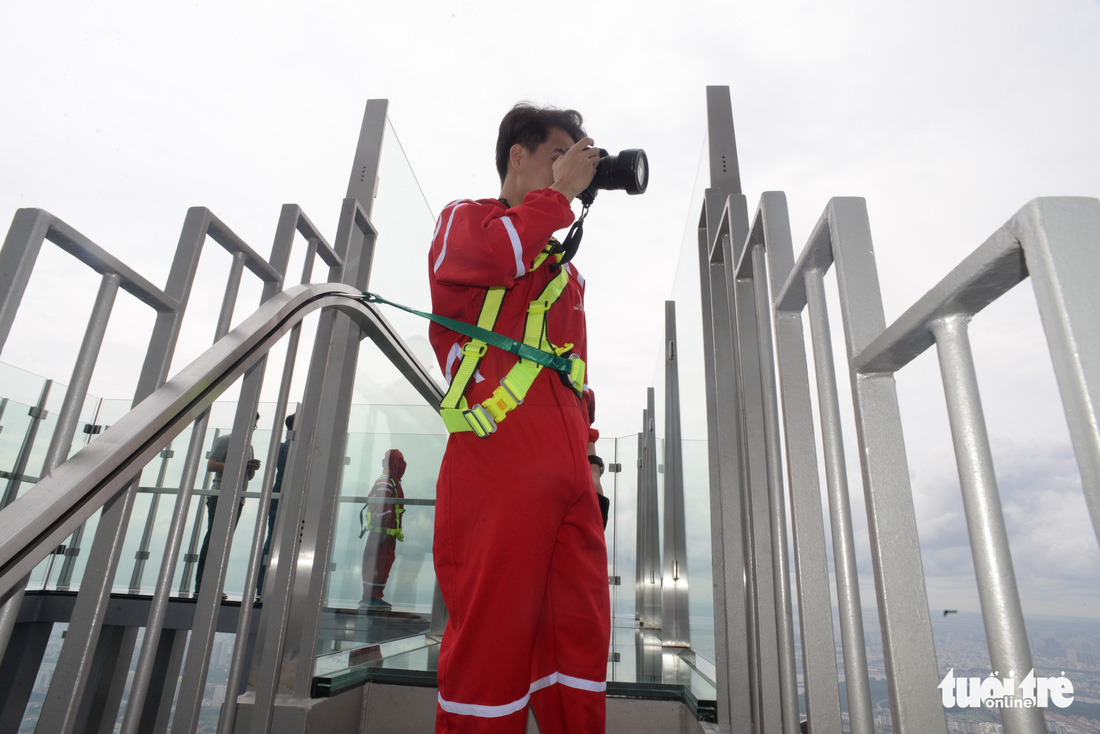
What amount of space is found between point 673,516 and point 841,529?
219 centimetres

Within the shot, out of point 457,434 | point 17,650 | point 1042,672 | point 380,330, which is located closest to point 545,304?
point 457,434

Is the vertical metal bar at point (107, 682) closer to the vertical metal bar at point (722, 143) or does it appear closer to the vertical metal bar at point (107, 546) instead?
the vertical metal bar at point (107, 546)

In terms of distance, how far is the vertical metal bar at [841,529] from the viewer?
1.89 feet

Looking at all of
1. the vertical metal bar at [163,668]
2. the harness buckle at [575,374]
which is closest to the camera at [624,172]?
the harness buckle at [575,374]

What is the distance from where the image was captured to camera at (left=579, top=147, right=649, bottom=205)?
1.18 m

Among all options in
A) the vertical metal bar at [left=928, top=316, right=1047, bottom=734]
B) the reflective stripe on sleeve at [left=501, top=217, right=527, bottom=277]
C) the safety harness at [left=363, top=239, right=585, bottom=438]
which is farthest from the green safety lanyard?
the vertical metal bar at [left=928, top=316, right=1047, bottom=734]

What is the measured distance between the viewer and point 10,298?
719 mm

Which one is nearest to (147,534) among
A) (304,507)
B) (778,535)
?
(304,507)

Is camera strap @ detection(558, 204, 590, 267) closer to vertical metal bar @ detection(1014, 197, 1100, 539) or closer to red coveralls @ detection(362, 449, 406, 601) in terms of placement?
vertical metal bar @ detection(1014, 197, 1100, 539)

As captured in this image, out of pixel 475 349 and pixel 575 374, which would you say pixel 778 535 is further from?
pixel 475 349

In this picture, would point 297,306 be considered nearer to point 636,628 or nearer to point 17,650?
point 636,628

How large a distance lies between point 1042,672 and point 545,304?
88cm

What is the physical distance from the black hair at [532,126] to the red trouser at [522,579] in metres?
0.65

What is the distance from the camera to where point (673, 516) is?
2.74 metres
